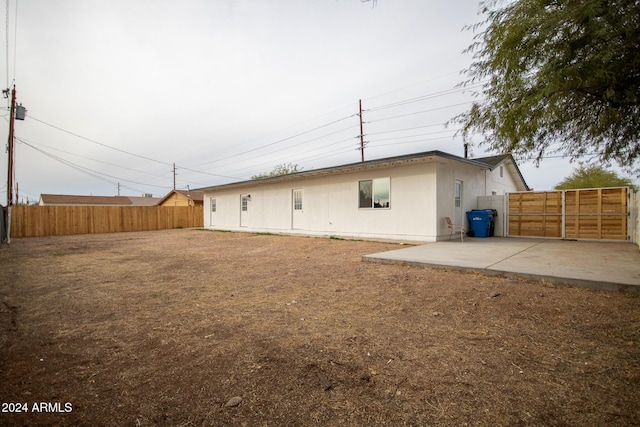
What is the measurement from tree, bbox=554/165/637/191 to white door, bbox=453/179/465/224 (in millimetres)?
17364

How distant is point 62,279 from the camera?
611 cm

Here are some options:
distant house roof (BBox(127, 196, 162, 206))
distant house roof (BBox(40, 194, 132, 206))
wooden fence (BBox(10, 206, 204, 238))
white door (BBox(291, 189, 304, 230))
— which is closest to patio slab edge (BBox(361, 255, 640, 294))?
white door (BBox(291, 189, 304, 230))

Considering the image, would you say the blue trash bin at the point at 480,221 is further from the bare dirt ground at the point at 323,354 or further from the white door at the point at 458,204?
the bare dirt ground at the point at 323,354

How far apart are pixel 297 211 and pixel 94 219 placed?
15.4 metres

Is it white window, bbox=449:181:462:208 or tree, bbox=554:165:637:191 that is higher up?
tree, bbox=554:165:637:191

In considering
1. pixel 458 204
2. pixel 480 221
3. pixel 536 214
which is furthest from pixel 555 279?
pixel 536 214

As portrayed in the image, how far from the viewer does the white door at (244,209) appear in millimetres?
19109

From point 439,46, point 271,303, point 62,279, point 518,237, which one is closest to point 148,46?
point 62,279

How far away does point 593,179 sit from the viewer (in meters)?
24.0

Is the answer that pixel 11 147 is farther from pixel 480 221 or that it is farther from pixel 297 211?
pixel 480 221

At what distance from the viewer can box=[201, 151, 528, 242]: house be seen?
36.4 feet

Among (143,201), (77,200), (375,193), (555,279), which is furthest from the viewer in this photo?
(143,201)

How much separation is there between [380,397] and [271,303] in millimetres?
2500

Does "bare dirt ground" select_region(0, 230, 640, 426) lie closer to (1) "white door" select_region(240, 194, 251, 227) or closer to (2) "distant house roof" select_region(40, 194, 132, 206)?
(1) "white door" select_region(240, 194, 251, 227)
